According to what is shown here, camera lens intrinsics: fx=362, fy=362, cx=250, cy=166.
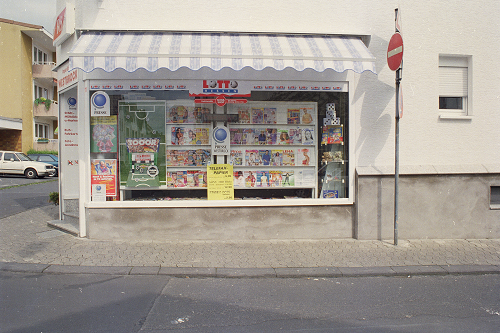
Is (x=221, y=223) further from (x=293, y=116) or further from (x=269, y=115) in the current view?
(x=293, y=116)

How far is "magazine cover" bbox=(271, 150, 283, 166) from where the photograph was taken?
7.27m

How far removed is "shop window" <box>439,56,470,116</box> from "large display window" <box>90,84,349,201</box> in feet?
6.54

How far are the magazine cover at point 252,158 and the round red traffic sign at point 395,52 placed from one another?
9.55 ft

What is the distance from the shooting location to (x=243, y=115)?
7105 millimetres

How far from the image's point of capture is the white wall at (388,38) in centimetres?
→ 657

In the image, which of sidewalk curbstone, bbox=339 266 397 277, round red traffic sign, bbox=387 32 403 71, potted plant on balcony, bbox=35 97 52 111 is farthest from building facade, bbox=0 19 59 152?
sidewalk curbstone, bbox=339 266 397 277

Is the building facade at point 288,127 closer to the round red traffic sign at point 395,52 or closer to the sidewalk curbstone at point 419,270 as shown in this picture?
the round red traffic sign at point 395,52

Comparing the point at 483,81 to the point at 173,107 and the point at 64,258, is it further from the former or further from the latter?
the point at 64,258

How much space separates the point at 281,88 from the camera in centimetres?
683

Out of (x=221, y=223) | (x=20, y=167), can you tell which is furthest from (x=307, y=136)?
(x=20, y=167)

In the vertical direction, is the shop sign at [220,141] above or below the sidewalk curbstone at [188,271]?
above

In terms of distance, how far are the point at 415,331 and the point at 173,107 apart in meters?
5.37

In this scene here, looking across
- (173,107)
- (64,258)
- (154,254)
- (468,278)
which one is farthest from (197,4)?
(468,278)

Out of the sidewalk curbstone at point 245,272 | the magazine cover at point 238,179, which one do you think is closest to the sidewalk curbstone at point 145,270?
the sidewalk curbstone at point 245,272
